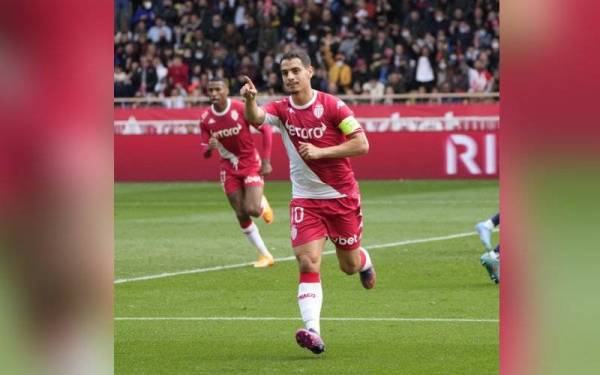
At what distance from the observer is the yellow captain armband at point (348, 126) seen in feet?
30.3

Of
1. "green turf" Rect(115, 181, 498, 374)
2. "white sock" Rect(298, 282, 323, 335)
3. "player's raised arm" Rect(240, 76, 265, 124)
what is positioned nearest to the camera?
"green turf" Rect(115, 181, 498, 374)

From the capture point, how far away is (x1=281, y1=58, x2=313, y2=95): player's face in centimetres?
905

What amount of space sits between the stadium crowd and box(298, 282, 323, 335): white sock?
23526 mm

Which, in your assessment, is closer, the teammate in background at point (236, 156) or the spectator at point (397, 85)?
the teammate in background at point (236, 156)

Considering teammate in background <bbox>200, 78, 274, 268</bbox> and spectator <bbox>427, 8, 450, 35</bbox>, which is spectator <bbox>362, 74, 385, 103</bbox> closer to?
spectator <bbox>427, 8, 450, 35</bbox>

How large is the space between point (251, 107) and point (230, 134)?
267 inches

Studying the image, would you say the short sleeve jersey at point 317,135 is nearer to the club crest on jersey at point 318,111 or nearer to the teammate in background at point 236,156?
the club crest on jersey at point 318,111

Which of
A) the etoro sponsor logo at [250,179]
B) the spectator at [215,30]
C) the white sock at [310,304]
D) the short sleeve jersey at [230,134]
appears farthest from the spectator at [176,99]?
the white sock at [310,304]

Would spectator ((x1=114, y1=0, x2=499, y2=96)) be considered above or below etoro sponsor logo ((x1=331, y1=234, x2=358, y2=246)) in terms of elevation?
above

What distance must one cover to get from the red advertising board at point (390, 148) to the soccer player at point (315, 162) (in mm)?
19226

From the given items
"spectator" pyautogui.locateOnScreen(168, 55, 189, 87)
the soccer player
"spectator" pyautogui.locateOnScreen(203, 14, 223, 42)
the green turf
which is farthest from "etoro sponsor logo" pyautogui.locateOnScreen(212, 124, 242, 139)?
"spectator" pyautogui.locateOnScreen(203, 14, 223, 42)

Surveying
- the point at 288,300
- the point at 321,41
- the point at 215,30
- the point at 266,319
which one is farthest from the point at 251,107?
the point at 215,30
